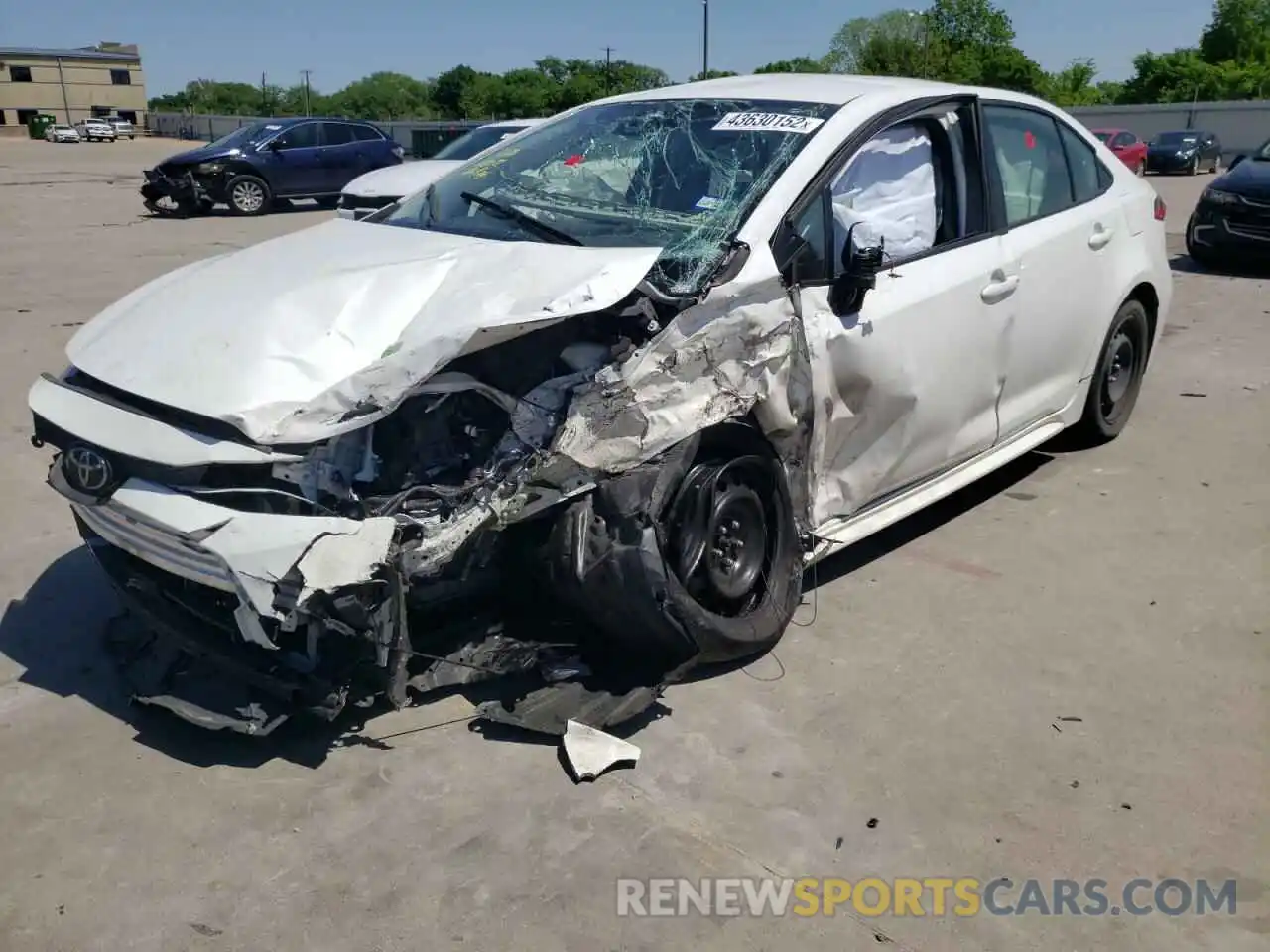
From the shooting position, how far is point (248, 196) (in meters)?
18.7

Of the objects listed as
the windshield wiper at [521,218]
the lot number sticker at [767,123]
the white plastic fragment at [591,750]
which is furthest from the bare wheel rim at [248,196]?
the white plastic fragment at [591,750]

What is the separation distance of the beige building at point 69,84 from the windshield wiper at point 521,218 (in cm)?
9528

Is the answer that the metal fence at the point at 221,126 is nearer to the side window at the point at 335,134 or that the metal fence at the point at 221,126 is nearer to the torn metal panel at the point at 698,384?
the side window at the point at 335,134

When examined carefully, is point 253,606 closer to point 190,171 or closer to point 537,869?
point 537,869

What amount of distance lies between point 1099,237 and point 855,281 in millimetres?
2070

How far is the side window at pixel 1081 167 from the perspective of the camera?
5055 millimetres

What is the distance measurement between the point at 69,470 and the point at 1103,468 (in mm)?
4629

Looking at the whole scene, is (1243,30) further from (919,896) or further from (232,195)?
(919,896)

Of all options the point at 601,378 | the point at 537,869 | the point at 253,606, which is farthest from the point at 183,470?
the point at 537,869

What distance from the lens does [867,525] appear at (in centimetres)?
396

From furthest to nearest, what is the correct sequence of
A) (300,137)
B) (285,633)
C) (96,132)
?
(96,132), (300,137), (285,633)

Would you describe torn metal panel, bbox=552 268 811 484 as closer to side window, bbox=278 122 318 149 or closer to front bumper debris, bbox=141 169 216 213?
front bumper debris, bbox=141 169 216 213

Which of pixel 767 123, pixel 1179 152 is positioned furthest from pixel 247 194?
pixel 1179 152

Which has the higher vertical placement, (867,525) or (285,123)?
(285,123)
